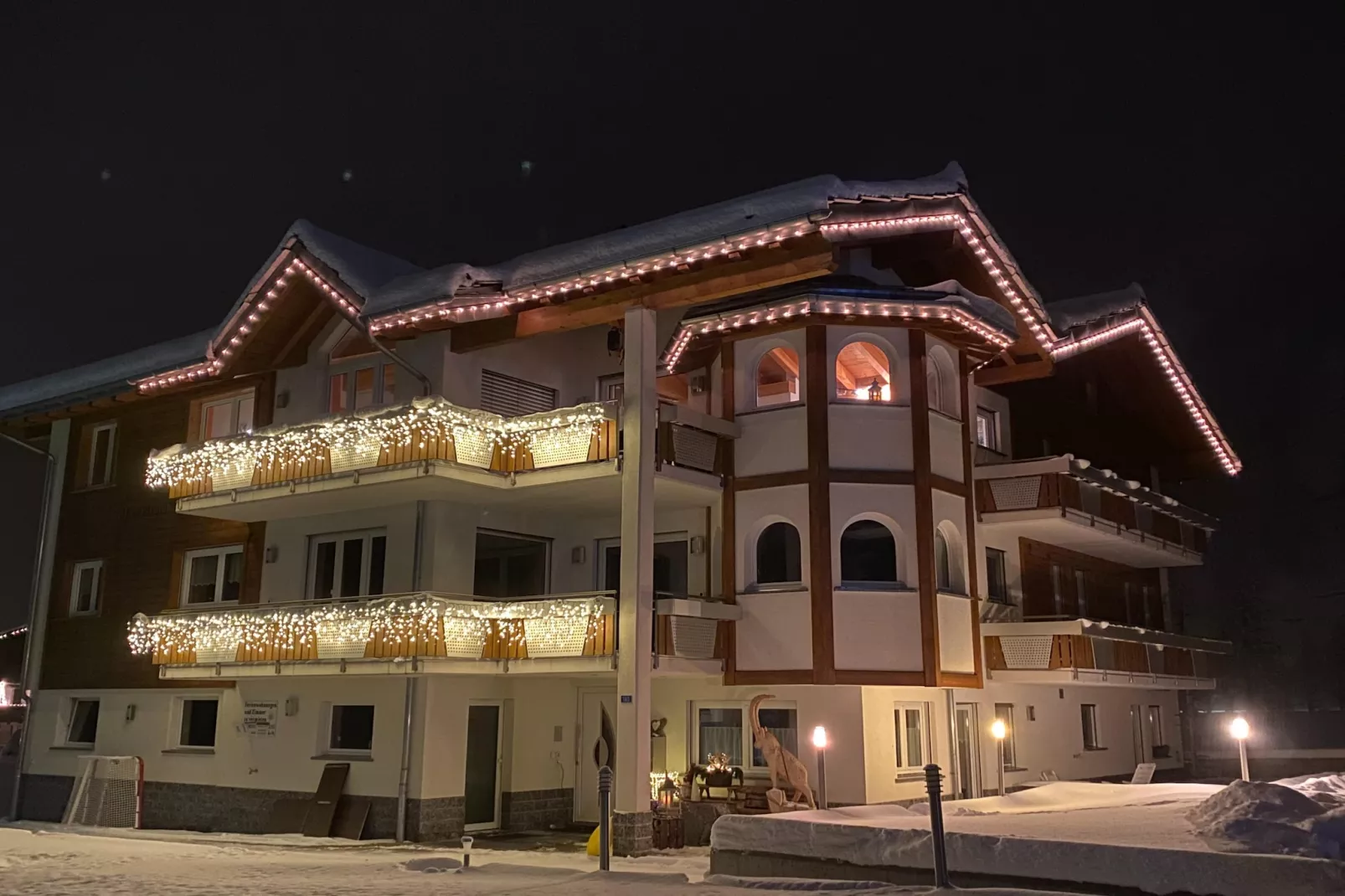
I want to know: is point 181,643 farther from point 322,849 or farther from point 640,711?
point 640,711

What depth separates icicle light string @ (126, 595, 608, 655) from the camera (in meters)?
18.4

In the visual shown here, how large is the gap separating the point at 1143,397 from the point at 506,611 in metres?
17.7

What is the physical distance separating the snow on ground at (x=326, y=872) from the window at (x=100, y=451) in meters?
9.48

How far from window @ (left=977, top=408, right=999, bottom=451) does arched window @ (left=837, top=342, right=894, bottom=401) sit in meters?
4.09

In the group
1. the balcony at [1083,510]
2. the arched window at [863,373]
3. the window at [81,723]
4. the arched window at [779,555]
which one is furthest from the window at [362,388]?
the balcony at [1083,510]

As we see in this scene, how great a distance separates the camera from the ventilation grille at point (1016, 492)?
21.7 m

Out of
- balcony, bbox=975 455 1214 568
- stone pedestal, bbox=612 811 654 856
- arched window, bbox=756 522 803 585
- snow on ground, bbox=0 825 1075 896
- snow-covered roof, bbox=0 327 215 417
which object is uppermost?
snow-covered roof, bbox=0 327 215 417

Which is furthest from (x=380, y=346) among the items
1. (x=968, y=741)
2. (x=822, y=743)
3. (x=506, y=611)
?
(x=968, y=741)

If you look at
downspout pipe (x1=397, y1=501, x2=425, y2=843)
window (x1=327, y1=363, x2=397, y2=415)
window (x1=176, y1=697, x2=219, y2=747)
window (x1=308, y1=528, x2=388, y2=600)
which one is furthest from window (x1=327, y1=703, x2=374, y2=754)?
window (x1=327, y1=363, x2=397, y2=415)

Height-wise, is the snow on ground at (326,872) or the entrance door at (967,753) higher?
the entrance door at (967,753)

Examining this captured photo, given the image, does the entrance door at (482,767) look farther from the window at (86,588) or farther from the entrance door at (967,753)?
the window at (86,588)

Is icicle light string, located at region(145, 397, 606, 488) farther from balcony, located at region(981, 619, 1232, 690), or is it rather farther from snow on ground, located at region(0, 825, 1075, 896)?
balcony, located at region(981, 619, 1232, 690)

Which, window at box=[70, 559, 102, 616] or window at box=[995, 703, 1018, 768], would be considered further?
window at box=[70, 559, 102, 616]

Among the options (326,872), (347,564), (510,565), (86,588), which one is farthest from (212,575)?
(326,872)
